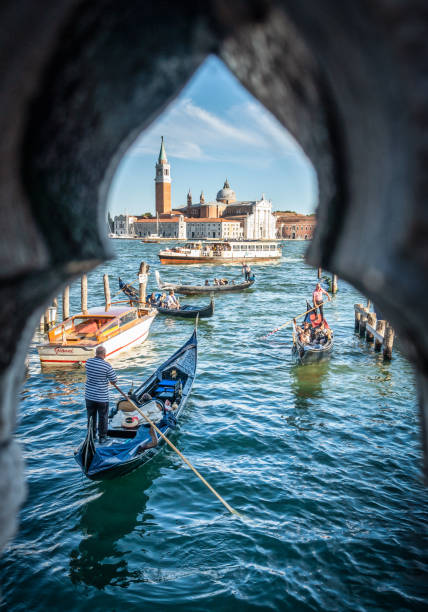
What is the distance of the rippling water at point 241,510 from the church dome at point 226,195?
305ft

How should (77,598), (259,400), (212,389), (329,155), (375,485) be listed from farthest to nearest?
(212,389) → (259,400) → (375,485) → (77,598) → (329,155)

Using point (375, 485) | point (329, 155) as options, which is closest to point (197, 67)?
point (329, 155)

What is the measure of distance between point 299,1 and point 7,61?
0.48 meters

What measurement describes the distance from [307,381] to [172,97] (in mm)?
8212

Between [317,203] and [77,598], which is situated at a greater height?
[317,203]

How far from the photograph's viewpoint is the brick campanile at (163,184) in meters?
96.2

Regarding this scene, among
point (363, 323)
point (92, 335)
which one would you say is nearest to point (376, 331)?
point (363, 323)

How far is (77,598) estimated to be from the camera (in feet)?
11.6

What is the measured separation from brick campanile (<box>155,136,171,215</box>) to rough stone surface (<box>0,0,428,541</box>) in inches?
3841

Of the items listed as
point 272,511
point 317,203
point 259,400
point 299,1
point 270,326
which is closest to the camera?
point 299,1

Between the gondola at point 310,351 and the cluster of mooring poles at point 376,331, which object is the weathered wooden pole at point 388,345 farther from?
the gondola at point 310,351

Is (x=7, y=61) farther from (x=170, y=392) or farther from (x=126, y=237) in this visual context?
(x=126, y=237)

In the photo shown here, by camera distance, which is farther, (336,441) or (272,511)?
(336,441)

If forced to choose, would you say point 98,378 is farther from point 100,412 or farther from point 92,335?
point 92,335
